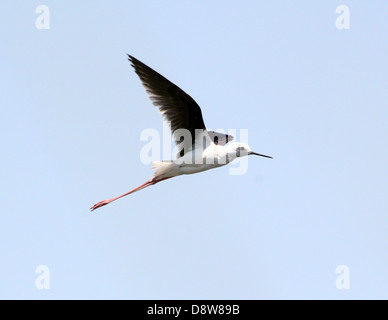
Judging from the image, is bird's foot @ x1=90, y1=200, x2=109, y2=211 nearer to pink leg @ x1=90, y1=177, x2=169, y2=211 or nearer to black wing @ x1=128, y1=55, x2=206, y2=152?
pink leg @ x1=90, y1=177, x2=169, y2=211

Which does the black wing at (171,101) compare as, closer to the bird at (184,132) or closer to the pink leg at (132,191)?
the bird at (184,132)

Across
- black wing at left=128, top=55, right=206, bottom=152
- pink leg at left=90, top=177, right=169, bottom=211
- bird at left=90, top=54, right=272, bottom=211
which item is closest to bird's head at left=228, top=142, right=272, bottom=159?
bird at left=90, top=54, right=272, bottom=211

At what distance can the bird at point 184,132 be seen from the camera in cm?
1194

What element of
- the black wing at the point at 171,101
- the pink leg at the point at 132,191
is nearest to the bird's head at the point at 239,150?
the black wing at the point at 171,101

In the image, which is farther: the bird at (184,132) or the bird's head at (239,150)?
the bird's head at (239,150)

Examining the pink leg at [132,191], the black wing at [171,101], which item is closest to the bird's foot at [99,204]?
the pink leg at [132,191]

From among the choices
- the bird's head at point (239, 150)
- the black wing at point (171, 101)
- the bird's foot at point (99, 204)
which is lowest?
the bird's foot at point (99, 204)

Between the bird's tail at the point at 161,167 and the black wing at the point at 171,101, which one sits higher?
the black wing at the point at 171,101

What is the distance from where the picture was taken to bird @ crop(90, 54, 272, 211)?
11938 mm

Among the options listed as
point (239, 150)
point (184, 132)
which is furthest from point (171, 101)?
point (239, 150)

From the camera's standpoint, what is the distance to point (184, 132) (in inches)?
484

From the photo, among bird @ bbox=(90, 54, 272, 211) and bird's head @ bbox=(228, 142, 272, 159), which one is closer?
bird @ bbox=(90, 54, 272, 211)

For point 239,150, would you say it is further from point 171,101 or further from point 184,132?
point 171,101
